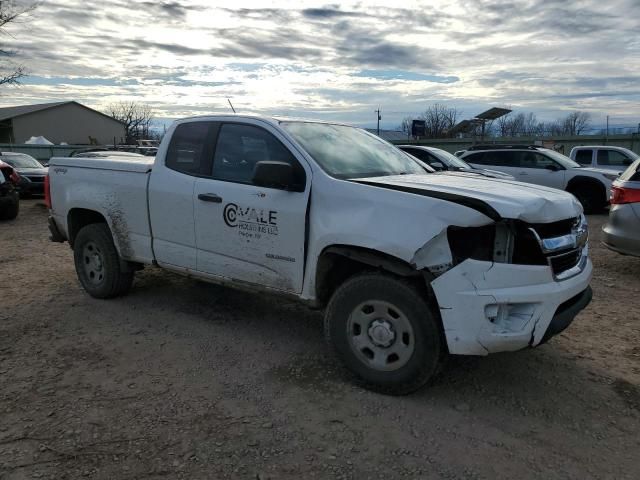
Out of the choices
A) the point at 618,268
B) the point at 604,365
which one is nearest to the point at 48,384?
the point at 604,365

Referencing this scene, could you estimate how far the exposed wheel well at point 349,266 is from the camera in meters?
3.47

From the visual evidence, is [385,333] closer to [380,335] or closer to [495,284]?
[380,335]

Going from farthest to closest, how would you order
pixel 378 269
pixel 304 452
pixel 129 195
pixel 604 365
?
pixel 129 195 → pixel 604 365 → pixel 378 269 → pixel 304 452

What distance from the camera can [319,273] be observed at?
154 inches

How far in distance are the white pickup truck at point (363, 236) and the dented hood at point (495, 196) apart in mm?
13

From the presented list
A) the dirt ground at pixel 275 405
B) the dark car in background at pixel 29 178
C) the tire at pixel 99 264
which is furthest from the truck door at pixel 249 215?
the dark car in background at pixel 29 178

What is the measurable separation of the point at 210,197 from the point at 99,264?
199 cm

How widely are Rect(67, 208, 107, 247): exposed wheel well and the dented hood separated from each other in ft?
11.0

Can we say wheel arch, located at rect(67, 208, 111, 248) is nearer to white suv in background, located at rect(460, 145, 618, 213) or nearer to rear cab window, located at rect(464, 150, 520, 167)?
white suv in background, located at rect(460, 145, 618, 213)

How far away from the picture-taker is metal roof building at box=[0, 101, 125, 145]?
53.9 meters

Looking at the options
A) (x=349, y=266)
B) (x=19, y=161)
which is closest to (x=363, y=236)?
(x=349, y=266)

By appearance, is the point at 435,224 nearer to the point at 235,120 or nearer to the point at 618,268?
the point at 235,120

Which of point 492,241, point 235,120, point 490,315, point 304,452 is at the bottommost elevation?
point 304,452

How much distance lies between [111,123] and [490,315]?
6749cm
